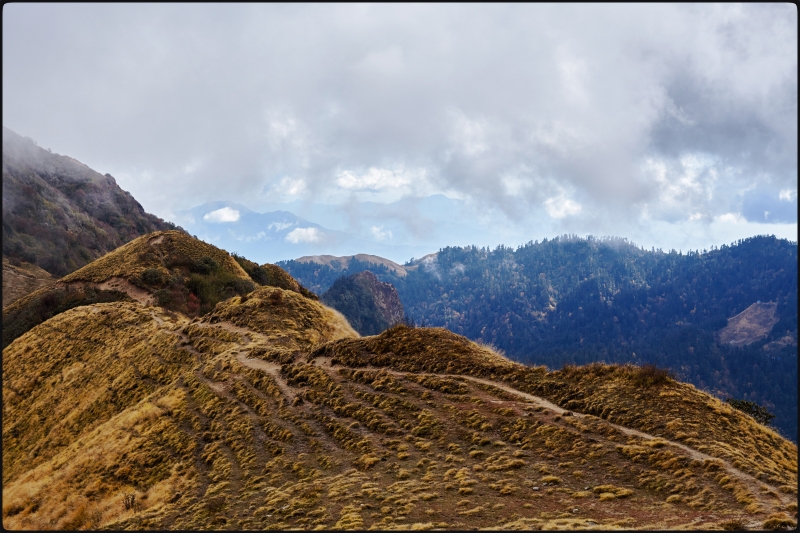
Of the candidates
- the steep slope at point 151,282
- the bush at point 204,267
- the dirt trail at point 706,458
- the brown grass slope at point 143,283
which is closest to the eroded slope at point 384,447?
the dirt trail at point 706,458

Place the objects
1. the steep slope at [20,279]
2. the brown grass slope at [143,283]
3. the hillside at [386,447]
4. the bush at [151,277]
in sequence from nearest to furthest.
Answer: the hillside at [386,447] → the brown grass slope at [143,283] → the bush at [151,277] → the steep slope at [20,279]

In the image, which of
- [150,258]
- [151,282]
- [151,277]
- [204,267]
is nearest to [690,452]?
[151,282]

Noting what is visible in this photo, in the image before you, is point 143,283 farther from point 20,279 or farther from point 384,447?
point 384,447

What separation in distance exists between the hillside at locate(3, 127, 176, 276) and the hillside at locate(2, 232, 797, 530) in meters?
111

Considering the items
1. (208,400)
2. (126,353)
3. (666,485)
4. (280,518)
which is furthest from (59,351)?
(666,485)

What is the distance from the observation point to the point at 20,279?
103 meters

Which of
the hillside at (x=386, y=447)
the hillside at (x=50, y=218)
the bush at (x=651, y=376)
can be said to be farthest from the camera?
the hillside at (x=50, y=218)

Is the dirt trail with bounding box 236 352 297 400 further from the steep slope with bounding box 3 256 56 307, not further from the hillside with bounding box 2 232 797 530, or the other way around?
the steep slope with bounding box 3 256 56 307

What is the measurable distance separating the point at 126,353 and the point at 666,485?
4741 centimetres

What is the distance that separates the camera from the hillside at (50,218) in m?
129

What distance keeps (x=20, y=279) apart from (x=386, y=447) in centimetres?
11713

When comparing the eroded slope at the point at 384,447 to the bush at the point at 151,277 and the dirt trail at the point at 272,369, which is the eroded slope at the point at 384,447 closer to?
the dirt trail at the point at 272,369

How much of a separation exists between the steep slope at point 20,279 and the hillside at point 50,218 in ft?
26.1

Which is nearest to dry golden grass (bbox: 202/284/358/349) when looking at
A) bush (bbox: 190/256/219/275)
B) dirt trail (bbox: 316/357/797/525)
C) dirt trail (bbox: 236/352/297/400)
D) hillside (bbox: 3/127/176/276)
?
dirt trail (bbox: 236/352/297/400)
